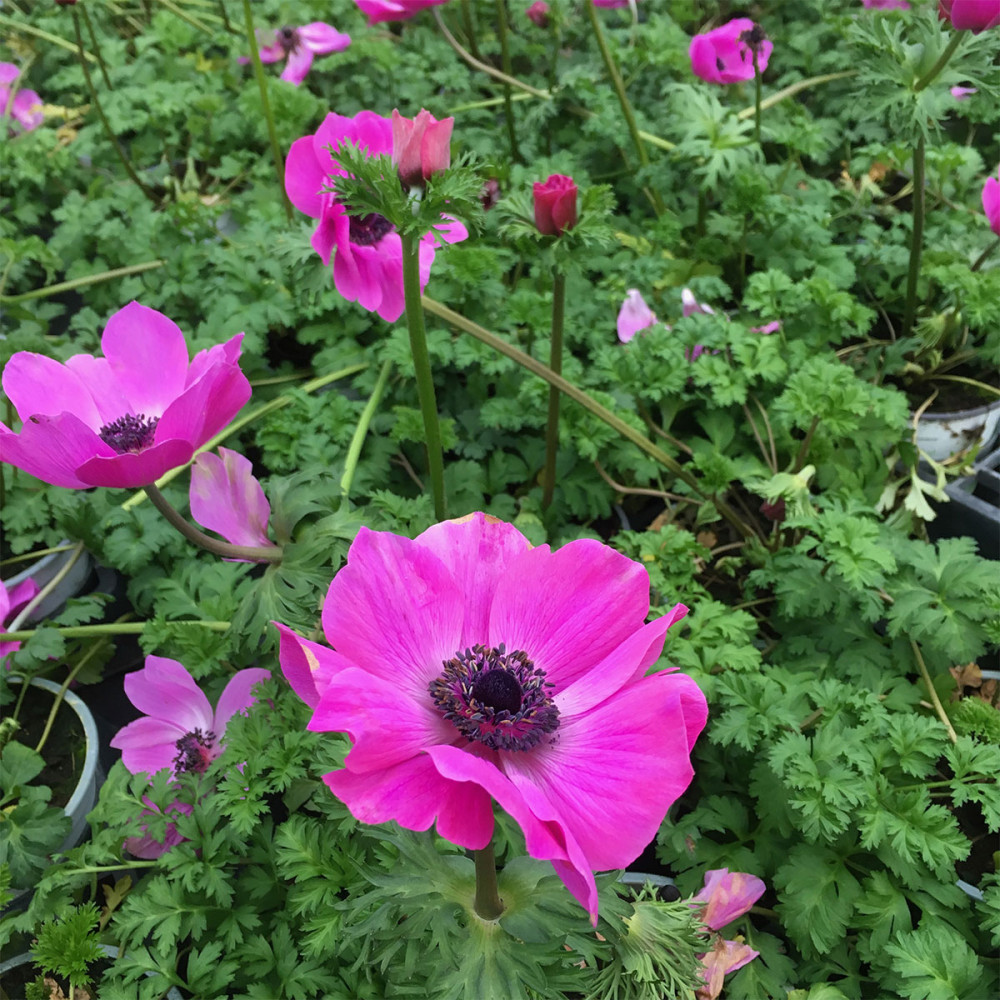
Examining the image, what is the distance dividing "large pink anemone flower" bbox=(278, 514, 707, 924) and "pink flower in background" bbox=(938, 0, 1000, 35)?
4.23 ft

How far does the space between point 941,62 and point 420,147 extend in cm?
113

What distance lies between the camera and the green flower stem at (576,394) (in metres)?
1.38

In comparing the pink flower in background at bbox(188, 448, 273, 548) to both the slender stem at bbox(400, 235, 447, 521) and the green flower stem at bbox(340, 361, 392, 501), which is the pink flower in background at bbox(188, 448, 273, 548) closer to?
the slender stem at bbox(400, 235, 447, 521)

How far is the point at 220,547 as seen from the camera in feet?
3.38

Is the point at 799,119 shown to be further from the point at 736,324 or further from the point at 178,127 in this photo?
the point at 178,127

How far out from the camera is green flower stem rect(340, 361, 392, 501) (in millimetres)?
1556

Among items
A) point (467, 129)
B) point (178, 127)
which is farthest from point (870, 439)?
point (178, 127)

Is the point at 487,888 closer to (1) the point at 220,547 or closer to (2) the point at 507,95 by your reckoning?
(1) the point at 220,547

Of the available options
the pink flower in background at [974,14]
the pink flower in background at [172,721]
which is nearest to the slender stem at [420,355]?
the pink flower in background at [172,721]

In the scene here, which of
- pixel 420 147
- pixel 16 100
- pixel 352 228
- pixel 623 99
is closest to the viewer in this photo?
pixel 420 147

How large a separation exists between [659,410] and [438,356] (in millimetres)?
554

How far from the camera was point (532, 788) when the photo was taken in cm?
62

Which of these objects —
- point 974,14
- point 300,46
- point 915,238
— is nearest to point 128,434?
point 974,14

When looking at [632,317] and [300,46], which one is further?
[300,46]
